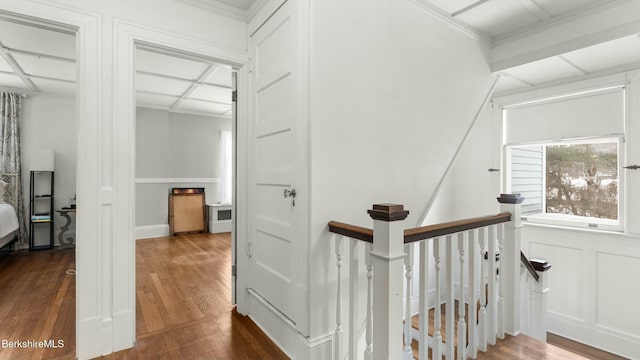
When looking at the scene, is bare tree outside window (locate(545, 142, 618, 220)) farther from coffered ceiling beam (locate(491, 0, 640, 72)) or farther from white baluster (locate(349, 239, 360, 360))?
white baluster (locate(349, 239, 360, 360))

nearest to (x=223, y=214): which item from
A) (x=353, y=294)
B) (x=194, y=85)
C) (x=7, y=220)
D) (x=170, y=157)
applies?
(x=170, y=157)

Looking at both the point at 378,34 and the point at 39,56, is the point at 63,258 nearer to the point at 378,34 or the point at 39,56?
the point at 39,56

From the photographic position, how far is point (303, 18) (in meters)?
1.92

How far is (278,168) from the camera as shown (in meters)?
2.21

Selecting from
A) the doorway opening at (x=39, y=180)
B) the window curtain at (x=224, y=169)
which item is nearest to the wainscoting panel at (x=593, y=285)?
the doorway opening at (x=39, y=180)

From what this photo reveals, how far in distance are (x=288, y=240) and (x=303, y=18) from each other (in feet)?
4.76

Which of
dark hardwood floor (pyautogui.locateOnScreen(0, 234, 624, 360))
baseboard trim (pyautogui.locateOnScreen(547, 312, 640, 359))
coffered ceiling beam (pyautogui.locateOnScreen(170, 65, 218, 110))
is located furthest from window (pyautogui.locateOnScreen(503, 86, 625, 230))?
coffered ceiling beam (pyautogui.locateOnScreen(170, 65, 218, 110))

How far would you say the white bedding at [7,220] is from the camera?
13.2 ft

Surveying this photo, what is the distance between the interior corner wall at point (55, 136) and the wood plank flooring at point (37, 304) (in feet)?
3.75

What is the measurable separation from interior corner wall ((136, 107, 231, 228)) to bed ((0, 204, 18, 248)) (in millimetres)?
1682

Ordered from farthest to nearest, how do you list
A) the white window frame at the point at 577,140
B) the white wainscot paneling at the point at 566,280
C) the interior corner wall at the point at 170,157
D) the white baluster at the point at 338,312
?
the interior corner wall at the point at 170,157, the white wainscot paneling at the point at 566,280, the white window frame at the point at 577,140, the white baluster at the point at 338,312

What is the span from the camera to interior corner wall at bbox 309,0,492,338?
6.29 ft

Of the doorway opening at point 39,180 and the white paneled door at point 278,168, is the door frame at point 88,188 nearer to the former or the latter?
the doorway opening at point 39,180

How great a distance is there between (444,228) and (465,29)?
87.1 inches
